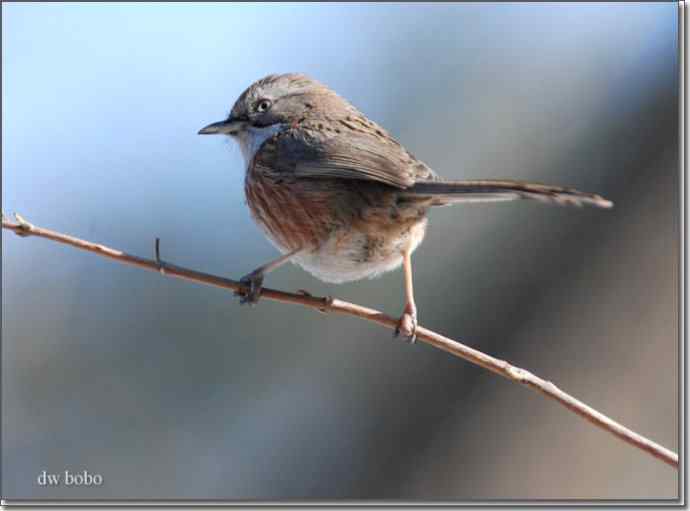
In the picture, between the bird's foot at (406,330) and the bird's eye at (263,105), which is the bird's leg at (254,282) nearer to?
the bird's foot at (406,330)

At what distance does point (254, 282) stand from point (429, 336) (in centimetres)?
115

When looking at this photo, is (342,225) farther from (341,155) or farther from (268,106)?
(268,106)

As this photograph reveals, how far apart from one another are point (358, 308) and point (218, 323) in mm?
4629

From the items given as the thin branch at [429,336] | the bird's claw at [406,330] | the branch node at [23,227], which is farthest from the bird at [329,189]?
the branch node at [23,227]

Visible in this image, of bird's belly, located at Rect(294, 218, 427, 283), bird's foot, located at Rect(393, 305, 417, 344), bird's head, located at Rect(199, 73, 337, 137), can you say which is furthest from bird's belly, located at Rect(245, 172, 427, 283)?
bird's head, located at Rect(199, 73, 337, 137)

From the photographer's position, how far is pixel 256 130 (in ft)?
16.9

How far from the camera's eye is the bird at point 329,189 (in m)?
4.37

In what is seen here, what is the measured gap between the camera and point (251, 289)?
418cm

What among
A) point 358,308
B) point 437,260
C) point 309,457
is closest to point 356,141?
point 358,308

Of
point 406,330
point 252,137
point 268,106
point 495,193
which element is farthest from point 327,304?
point 268,106

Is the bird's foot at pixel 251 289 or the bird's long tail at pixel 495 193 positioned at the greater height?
the bird's long tail at pixel 495 193

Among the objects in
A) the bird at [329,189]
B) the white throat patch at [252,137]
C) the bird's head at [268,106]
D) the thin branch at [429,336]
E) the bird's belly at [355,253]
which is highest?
the bird's head at [268,106]

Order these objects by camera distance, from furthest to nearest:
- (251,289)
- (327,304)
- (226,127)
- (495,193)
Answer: (226,127) < (251,289) < (327,304) < (495,193)

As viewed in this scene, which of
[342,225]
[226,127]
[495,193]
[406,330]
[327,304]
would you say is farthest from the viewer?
[226,127]
